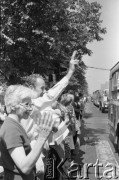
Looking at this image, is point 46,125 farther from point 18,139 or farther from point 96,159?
point 96,159

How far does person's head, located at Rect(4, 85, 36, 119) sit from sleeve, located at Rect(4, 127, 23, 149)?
0.20m

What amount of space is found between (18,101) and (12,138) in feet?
1.18

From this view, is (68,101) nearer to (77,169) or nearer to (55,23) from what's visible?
(77,169)

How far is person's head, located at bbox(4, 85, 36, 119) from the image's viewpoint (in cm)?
265

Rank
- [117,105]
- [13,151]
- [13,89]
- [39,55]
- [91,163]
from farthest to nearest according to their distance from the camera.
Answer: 1. [39,55]
2. [117,105]
3. [91,163]
4. [13,89]
5. [13,151]

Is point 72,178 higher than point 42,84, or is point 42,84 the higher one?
point 42,84

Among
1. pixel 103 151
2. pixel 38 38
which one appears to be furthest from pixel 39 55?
pixel 103 151

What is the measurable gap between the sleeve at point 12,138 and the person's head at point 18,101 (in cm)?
20

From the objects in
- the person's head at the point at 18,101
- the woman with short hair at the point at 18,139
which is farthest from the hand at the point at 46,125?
the person's head at the point at 18,101

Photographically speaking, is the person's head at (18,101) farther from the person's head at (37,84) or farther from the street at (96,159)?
the street at (96,159)

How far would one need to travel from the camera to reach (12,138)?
2428 millimetres

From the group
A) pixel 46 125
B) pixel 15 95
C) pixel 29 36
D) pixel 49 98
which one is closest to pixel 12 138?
pixel 46 125

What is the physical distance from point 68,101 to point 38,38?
3179 mm

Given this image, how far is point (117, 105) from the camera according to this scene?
893cm
